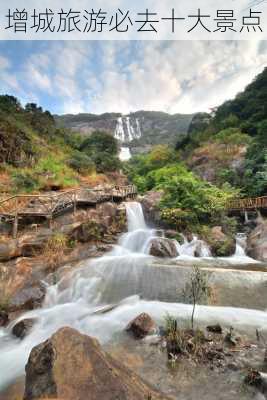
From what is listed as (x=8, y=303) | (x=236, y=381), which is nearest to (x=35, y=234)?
(x=8, y=303)

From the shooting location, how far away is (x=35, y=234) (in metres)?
10.0

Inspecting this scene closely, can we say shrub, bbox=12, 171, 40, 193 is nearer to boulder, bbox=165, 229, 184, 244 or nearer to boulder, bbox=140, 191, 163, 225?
boulder, bbox=140, 191, 163, 225

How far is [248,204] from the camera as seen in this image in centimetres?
1562

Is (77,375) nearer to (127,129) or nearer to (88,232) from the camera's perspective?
(88,232)

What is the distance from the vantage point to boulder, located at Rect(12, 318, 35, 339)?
5785 mm

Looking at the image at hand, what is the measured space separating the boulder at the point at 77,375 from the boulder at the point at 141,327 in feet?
6.07

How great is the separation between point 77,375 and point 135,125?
9181 cm

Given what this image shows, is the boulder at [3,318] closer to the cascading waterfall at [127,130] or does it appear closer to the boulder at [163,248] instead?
the boulder at [163,248]

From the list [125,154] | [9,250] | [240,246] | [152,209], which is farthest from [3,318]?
[125,154]

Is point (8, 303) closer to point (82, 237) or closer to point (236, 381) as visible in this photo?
point (82, 237)

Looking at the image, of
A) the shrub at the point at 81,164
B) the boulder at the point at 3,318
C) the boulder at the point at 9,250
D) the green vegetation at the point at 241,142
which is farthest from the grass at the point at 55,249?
the green vegetation at the point at 241,142

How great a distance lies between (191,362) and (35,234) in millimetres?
7715

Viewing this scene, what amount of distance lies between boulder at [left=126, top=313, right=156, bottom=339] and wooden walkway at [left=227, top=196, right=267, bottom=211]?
12.2m

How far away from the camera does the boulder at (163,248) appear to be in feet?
34.7
